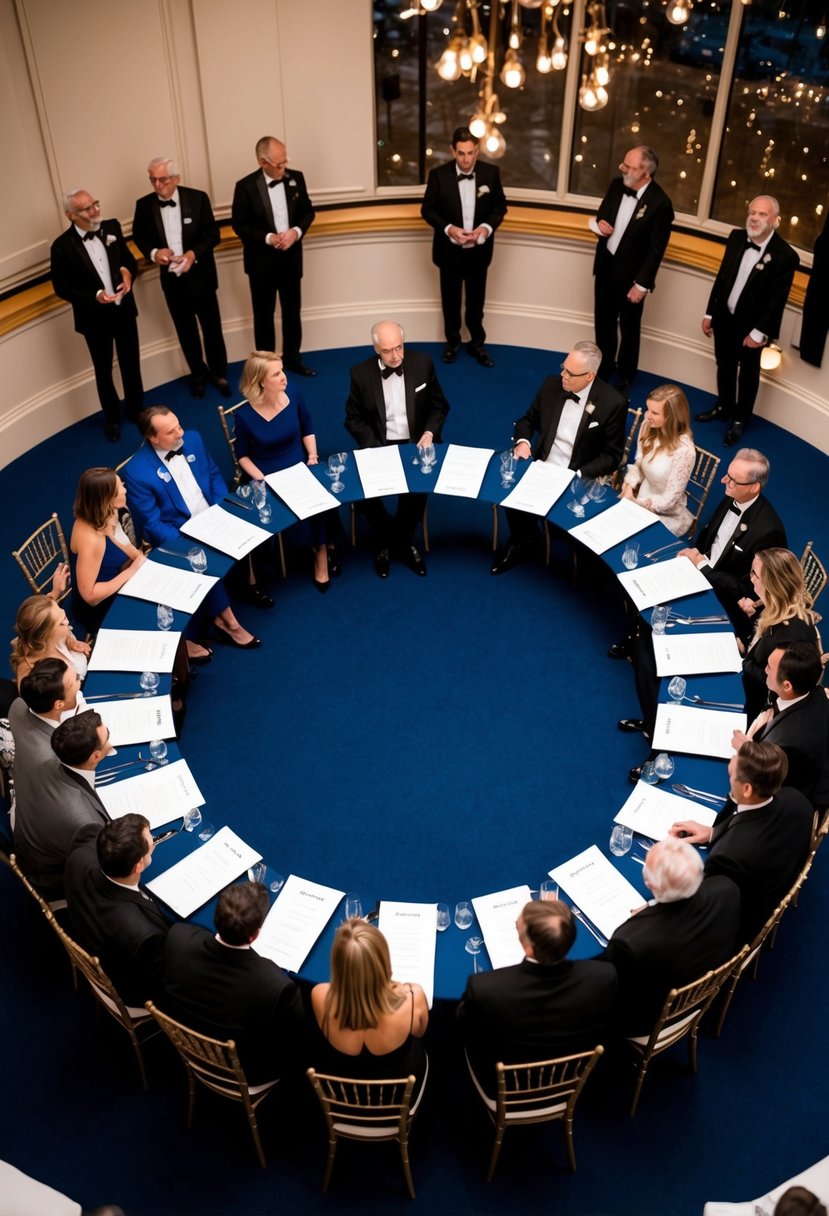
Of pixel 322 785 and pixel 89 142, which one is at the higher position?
pixel 89 142

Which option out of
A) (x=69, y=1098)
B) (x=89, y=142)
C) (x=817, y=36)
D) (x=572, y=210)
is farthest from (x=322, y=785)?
(x=817, y=36)

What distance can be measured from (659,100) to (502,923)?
293 inches

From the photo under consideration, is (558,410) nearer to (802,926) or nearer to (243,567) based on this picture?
(243,567)

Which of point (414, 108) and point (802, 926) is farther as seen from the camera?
point (414, 108)

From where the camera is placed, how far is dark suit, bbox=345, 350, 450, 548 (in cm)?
664

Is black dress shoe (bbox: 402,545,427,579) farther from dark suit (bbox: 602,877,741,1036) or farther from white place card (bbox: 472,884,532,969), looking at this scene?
dark suit (bbox: 602,877,741,1036)

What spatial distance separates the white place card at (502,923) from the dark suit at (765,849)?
0.77 m

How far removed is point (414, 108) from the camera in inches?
349

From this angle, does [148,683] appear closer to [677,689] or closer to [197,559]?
[197,559]

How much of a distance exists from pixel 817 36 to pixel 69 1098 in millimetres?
8282

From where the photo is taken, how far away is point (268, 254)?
8.15 meters

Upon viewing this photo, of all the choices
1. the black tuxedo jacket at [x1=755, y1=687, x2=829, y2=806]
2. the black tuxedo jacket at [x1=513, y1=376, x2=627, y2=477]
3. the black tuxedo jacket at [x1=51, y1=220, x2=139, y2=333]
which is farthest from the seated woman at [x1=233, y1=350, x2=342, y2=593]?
the black tuxedo jacket at [x1=755, y1=687, x2=829, y2=806]

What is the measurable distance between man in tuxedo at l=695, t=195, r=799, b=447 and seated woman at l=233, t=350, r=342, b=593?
3.28m

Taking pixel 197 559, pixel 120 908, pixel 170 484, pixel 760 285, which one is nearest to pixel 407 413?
pixel 170 484
